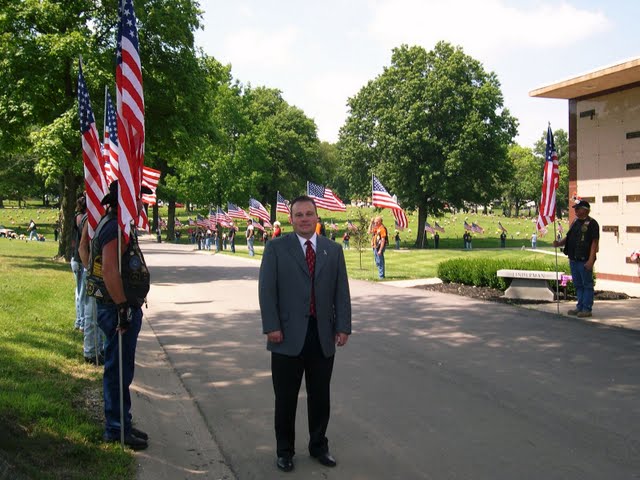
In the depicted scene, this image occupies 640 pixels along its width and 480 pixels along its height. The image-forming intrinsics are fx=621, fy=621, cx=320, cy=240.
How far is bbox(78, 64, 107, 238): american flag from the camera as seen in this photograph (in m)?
7.92

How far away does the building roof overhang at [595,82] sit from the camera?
16.3 m

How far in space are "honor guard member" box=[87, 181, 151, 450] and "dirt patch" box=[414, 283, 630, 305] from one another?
9.98 metres

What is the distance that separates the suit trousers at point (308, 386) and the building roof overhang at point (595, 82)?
14.8 meters

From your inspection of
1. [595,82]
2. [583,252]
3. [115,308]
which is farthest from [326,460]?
[595,82]

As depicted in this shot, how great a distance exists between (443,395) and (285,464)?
243 centimetres

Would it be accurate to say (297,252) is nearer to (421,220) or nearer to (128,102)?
(128,102)

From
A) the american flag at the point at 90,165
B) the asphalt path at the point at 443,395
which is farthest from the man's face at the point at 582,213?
the american flag at the point at 90,165

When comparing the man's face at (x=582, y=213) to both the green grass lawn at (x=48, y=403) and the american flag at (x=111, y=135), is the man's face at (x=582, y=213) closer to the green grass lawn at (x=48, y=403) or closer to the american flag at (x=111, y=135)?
the green grass lawn at (x=48, y=403)

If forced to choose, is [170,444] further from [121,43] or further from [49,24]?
[49,24]

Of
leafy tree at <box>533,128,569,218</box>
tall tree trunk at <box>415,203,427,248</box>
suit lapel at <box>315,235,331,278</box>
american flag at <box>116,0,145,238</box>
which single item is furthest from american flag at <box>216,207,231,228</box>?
leafy tree at <box>533,128,569,218</box>

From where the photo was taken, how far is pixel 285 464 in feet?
14.7

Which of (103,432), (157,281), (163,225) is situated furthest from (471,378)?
(163,225)

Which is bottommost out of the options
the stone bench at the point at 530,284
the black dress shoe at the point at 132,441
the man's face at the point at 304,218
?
the black dress shoe at the point at 132,441

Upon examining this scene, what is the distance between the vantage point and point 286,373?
4.55m
